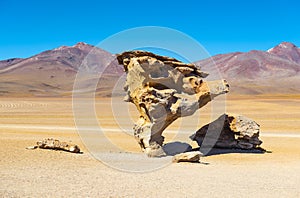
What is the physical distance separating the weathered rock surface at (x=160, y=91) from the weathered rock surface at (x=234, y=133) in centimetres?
241

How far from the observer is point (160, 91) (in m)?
19.6

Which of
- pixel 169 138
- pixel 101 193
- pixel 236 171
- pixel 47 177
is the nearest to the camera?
pixel 101 193

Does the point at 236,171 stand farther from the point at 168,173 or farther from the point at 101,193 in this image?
the point at 101,193

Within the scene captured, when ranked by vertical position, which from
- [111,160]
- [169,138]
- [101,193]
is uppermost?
[169,138]

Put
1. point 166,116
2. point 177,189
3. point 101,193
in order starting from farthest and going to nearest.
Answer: point 166,116
point 177,189
point 101,193

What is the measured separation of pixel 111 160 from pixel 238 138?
803 cm

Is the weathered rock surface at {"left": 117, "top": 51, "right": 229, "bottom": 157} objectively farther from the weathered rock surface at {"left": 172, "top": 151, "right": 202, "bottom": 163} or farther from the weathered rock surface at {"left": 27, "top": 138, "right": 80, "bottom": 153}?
the weathered rock surface at {"left": 27, "top": 138, "right": 80, "bottom": 153}

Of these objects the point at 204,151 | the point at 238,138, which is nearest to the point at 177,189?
the point at 204,151

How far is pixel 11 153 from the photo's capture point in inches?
683

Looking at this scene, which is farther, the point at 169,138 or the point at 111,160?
the point at 169,138

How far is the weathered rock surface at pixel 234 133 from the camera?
70.4ft

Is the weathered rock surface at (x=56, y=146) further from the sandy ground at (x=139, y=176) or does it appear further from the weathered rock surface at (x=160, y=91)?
the weathered rock surface at (x=160, y=91)

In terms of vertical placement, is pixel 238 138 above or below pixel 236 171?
above

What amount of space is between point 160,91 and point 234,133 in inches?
209
